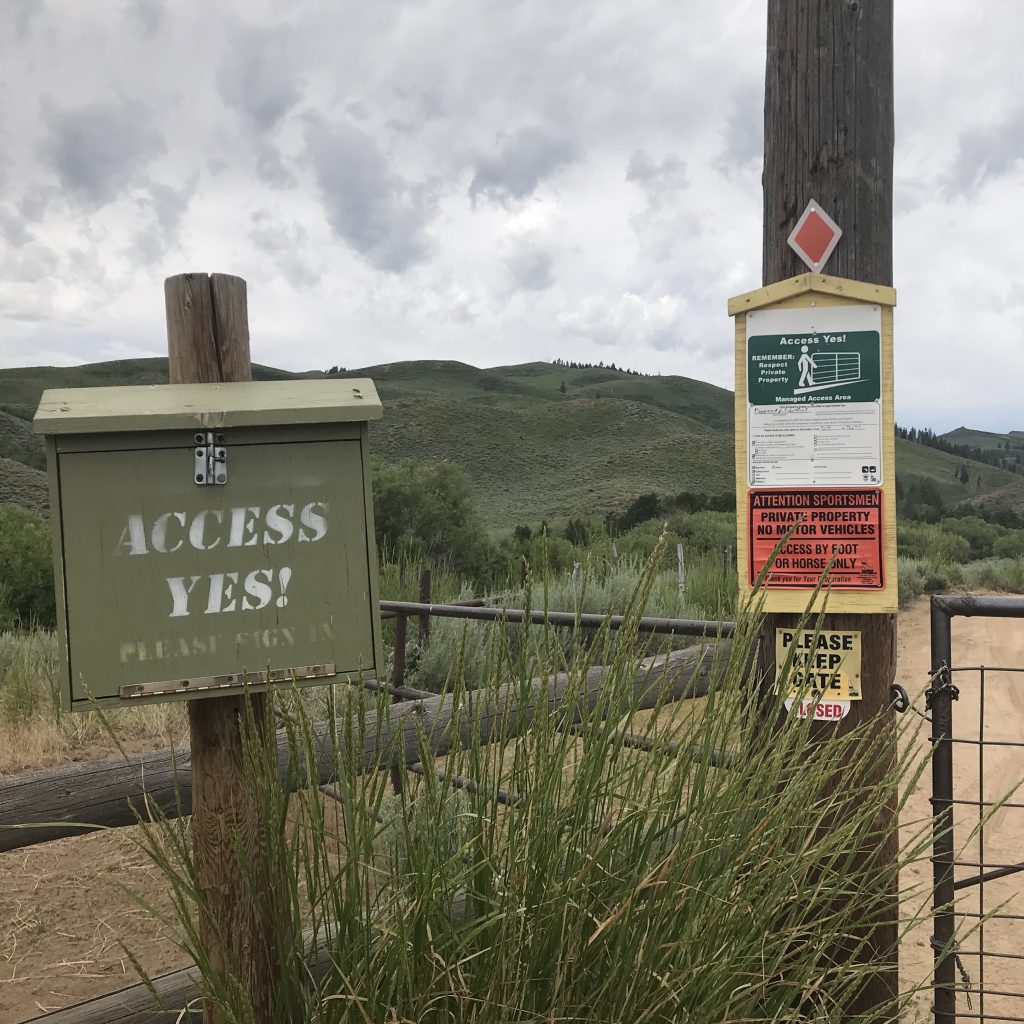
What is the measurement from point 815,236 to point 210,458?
6.15 feet

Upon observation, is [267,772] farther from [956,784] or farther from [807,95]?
[956,784]

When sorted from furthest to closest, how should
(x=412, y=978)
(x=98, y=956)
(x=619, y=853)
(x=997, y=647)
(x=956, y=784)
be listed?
(x=997, y=647) < (x=956, y=784) < (x=98, y=956) < (x=619, y=853) < (x=412, y=978)

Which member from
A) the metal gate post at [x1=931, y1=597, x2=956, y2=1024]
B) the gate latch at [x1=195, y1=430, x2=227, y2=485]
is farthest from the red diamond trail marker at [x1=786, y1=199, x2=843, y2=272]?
the gate latch at [x1=195, y1=430, x2=227, y2=485]

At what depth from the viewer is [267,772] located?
1646mm

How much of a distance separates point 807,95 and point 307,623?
6.90 feet

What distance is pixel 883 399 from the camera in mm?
2689

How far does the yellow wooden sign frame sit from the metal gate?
0.72ft

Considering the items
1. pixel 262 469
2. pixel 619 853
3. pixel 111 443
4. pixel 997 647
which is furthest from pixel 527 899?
pixel 997 647

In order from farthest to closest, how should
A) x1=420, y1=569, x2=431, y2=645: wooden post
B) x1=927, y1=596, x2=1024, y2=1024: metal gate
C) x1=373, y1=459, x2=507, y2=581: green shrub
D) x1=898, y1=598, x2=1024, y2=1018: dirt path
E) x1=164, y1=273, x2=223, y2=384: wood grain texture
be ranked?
x1=373, y1=459, x2=507, y2=581: green shrub < x1=420, y1=569, x2=431, y2=645: wooden post < x1=898, y1=598, x2=1024, y2=1018: dirt path < x1=927, y1=596, x2=1024, y2=1024: metal gate < x1=164, y1=273, x2=223, y2=384: wood grain texture

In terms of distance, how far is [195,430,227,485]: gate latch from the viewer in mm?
1795

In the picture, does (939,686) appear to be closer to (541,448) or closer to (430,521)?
(430,521)

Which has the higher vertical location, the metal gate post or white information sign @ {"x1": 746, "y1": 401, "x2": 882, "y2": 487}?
white information sign @ {"x1": 746, "y1": 401, "x2": 882, "y2": 487}

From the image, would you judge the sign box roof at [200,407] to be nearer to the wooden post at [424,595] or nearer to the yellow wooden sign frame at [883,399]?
the yellow wooden sign frame at [883,399]

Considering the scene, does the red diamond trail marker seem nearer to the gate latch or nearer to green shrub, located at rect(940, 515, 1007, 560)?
the gate latch
